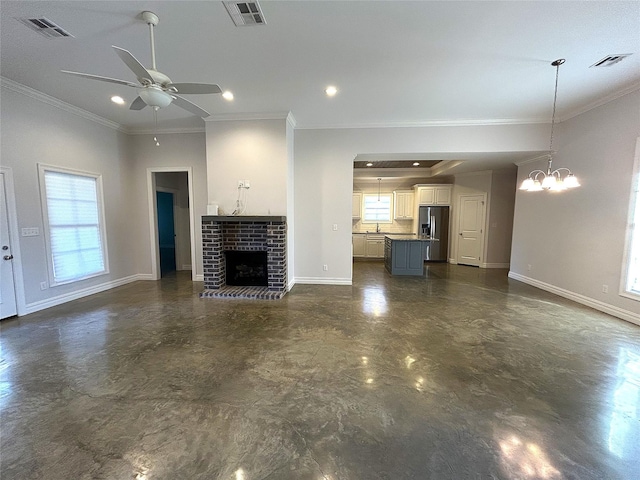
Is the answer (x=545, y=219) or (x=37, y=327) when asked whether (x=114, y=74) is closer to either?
(x=37, y=327)

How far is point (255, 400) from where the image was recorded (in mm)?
2045

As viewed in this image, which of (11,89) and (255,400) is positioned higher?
(11,89)

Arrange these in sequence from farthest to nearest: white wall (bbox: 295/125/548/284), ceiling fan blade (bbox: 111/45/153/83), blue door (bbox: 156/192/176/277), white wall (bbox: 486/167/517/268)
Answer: white wall (bbox: 486/167/517/268) → blue door (bbox: 156/192/176/277) → white wall (bbox: 295/125/548/284) → ceiling fan blade (bbox: 111/45/153/83)

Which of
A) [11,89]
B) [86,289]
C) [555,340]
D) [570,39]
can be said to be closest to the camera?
[570,39]

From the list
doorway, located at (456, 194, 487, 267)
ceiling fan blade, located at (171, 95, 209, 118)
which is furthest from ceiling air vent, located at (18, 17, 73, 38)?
Result: doorway, located at (456, 194, 487, 267)

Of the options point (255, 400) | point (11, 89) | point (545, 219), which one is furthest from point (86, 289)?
point (545, 219)

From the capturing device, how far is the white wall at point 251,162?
15.0 ft

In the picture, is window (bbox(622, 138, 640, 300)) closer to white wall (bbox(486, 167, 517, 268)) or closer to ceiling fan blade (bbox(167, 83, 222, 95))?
white wall (bbox(486, 167, 517, 268))

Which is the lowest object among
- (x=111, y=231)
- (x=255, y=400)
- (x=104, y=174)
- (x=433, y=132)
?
(x=255, y=400)

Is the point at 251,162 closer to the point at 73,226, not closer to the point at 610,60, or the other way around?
the point at 73,226

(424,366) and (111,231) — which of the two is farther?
(111,231)

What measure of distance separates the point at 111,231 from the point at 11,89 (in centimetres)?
249

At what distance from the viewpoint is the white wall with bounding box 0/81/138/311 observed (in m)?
3.66

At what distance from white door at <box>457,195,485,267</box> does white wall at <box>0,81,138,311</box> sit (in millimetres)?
8650
